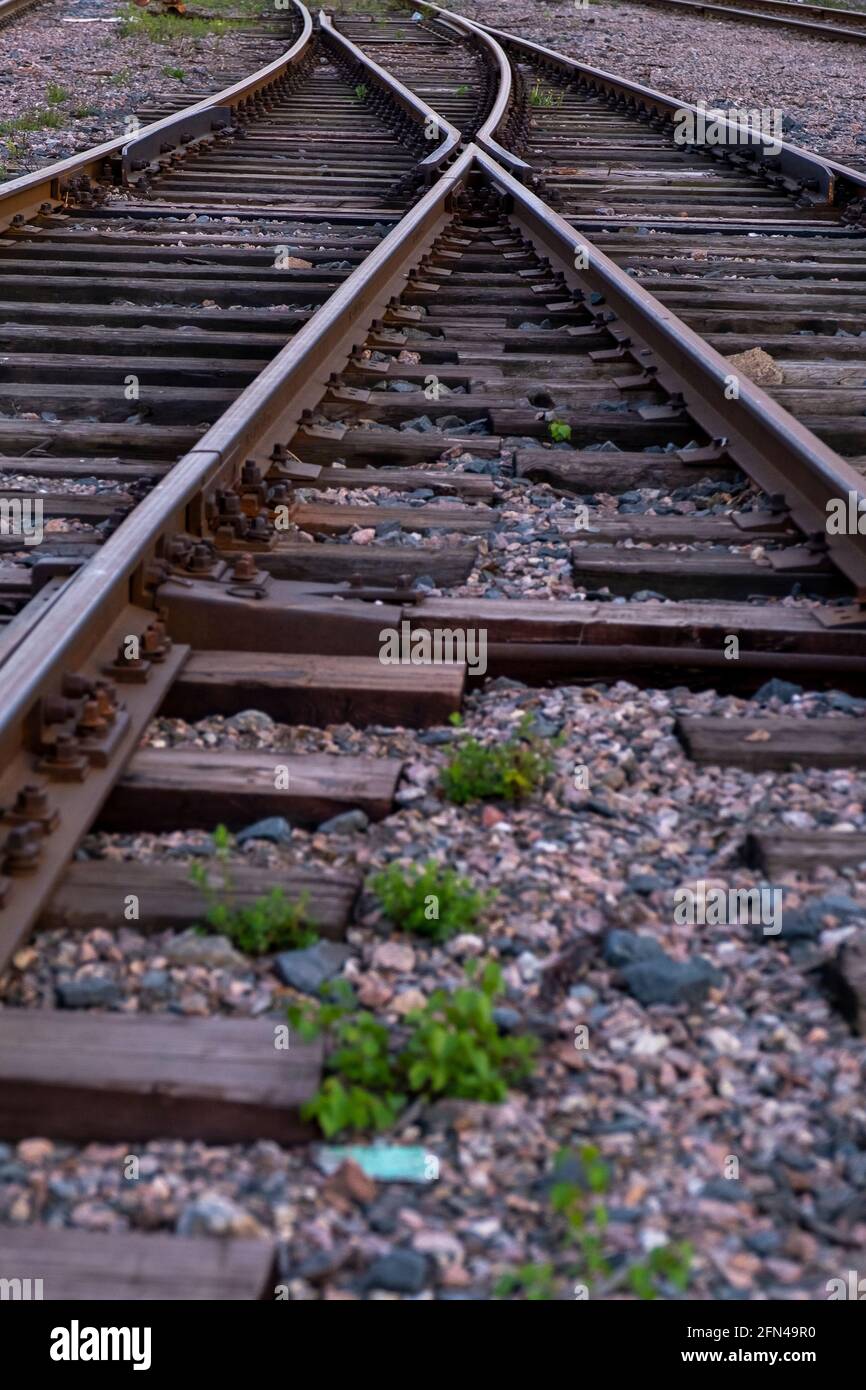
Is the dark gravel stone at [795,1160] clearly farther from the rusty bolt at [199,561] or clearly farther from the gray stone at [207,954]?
the rusty bolt at [199,561]

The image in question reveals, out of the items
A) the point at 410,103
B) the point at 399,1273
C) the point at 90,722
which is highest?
the point at 410,103

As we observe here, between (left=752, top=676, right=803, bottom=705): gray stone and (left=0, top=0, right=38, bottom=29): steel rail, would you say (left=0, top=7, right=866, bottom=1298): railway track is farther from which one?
(left=0, top=0, right=38, bottom=29): steel rail

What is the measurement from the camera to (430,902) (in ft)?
8.28

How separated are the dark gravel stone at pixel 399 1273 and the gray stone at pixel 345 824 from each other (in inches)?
40.6

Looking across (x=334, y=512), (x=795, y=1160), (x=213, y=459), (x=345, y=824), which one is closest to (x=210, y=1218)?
(x=795, y=1160)

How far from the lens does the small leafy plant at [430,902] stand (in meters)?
2.52

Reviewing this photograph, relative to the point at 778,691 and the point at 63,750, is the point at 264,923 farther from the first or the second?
the point at 778,691

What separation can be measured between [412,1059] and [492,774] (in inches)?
32.2

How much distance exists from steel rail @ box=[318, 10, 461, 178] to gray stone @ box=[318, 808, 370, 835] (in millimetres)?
6499

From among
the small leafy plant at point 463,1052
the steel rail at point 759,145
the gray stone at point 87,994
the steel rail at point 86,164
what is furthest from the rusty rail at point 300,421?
the steel rail at point 759,145

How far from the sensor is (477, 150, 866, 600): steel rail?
13.1 ft

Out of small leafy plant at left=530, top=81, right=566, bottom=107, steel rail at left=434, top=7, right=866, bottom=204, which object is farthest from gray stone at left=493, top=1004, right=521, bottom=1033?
small leafy plant at left=530, top=81, right=566, bottom=107

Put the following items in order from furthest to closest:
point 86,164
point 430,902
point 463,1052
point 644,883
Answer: point 86,164 < point 644,883 < point 430,902 < point 463,1052
